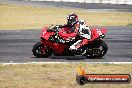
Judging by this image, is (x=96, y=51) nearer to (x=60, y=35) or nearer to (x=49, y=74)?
(x=60, y=35)

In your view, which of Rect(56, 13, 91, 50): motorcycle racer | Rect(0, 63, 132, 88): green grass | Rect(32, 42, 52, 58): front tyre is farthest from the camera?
Rect(32, 42, 52, 58): front tyre

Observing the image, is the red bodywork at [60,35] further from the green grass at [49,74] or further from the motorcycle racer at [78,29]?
the green grass at [49,74]

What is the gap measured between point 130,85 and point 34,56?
23.2 ft

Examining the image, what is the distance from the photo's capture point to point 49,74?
584 inches

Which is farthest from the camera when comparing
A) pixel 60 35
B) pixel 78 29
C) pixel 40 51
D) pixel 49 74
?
pixel 40 51

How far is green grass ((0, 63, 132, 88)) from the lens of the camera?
13.0 metres

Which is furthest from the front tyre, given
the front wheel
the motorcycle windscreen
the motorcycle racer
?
the front wheel

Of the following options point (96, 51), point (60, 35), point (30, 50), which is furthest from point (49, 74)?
point (30, 50)

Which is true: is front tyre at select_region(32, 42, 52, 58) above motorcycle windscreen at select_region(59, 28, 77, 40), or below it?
below

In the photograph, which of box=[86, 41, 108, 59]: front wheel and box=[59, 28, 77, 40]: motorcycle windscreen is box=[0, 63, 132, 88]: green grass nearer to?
box=[86, 41, 108, 59]: front wheel

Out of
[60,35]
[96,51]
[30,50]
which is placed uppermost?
[60,35]

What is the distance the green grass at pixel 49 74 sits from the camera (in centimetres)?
1298

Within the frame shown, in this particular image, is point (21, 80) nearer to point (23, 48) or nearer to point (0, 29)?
point (23, 48)

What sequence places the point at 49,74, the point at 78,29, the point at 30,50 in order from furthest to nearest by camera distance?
the point at 30,50 < the point at 78,29 < the point at 49,74
